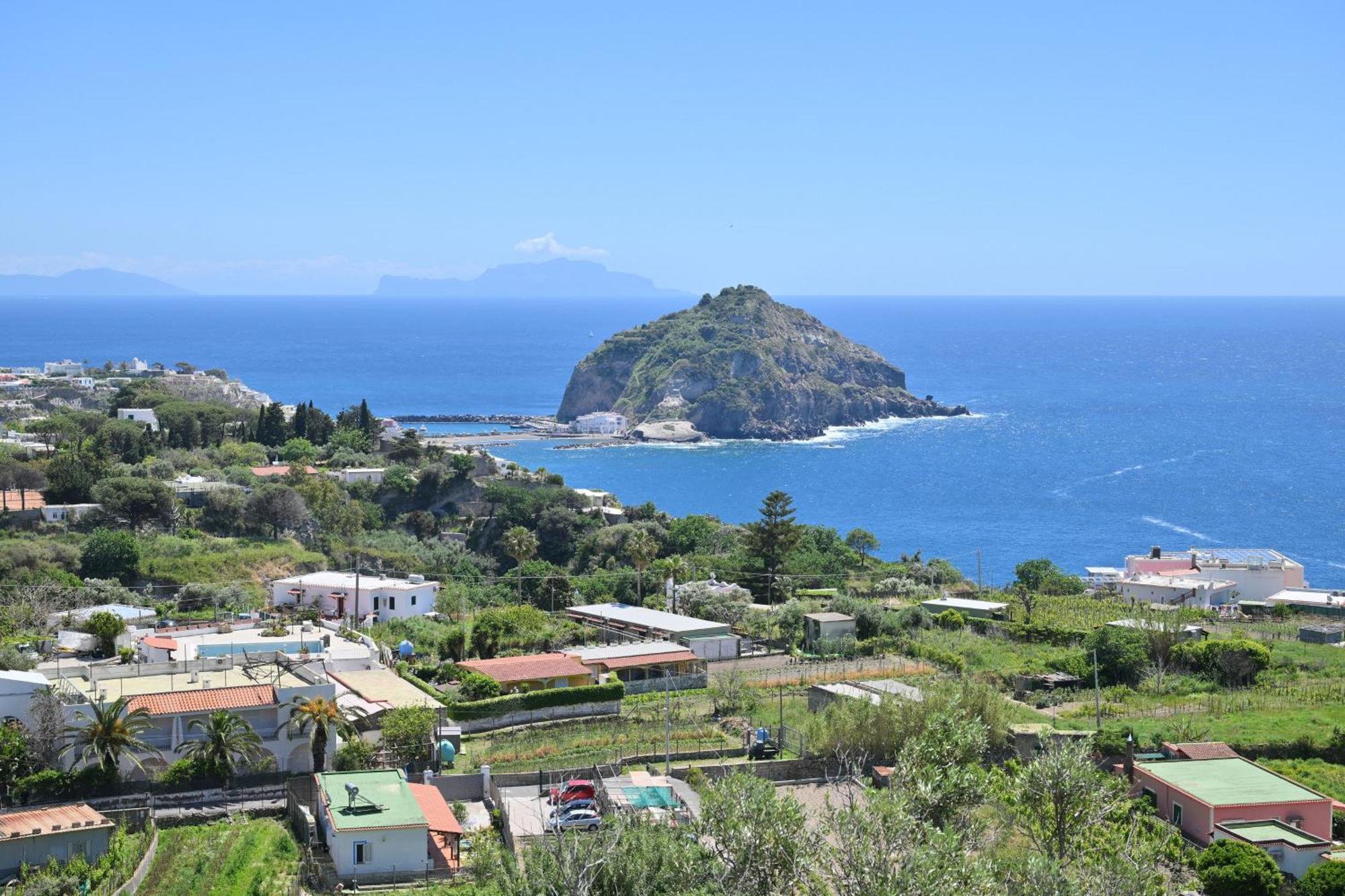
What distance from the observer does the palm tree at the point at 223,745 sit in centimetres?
2416

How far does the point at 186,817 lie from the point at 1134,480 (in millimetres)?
88819

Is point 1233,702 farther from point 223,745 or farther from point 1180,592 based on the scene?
point 223,745

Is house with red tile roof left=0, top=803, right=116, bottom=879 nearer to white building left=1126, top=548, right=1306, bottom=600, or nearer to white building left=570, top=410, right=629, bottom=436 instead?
white building left=1126, top=548, right=1306, bottom=600

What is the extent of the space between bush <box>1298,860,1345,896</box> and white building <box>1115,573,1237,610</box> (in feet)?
82.6

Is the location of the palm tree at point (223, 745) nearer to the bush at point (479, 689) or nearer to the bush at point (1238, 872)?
the bush at point (479, 689)

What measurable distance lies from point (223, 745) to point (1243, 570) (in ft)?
125

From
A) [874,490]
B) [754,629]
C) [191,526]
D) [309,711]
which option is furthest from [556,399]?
[309,711]

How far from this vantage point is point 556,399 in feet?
547

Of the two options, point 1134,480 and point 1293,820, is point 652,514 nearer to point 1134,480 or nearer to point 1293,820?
point 1293,820

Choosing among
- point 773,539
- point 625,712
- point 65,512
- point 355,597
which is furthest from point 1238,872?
point 65,512

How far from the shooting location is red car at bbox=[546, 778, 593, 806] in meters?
22.8

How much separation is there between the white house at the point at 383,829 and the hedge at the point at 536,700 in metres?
5.74

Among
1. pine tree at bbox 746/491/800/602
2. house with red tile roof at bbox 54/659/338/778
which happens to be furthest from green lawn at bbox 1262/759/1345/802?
pine tree at bbox 746/491/800/602

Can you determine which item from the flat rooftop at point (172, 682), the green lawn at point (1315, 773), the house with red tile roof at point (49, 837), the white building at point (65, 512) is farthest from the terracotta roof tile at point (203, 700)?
the white building at point (65, 512)
